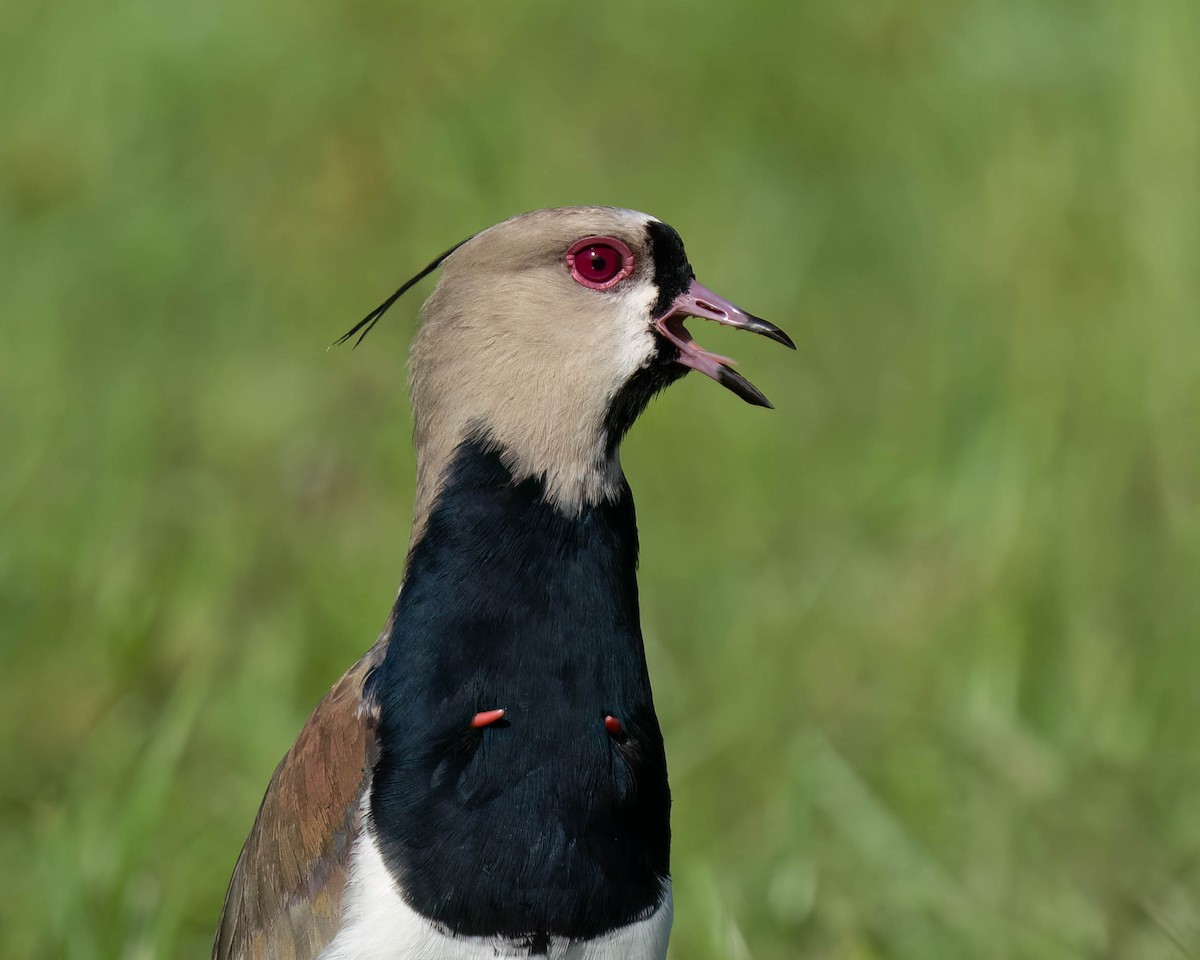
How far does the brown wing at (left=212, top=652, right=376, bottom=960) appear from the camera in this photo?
2.98 meters

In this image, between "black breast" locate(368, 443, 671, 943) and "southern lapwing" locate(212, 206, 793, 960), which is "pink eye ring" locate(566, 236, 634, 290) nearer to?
"southern lapwing" locate(212, 206, 793, 960)

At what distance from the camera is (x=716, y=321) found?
305cm

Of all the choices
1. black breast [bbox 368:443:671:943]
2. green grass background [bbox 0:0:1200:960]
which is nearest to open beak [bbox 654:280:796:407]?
black breast [bbox 368:443:671:943]

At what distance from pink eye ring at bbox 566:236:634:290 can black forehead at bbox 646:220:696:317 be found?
0.15ft

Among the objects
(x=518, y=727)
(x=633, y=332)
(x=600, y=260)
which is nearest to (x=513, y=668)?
(x=518, y=727)

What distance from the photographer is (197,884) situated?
4301 millimetres

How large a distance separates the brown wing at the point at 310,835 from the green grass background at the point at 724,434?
0.68 meters

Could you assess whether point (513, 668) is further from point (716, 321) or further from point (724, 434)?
point (724, 434)

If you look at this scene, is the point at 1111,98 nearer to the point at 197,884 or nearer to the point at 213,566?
the point at 213,566

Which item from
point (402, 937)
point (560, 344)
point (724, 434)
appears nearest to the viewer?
point (402, 937)

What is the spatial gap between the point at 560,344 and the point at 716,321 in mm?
267

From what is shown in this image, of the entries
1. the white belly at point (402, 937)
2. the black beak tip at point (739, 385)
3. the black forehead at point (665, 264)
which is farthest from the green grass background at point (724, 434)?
the black forehead at point (665, 264)

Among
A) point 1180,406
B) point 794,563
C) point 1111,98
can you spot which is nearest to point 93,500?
point 794,563

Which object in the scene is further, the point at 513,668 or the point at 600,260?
the point at 600,260
